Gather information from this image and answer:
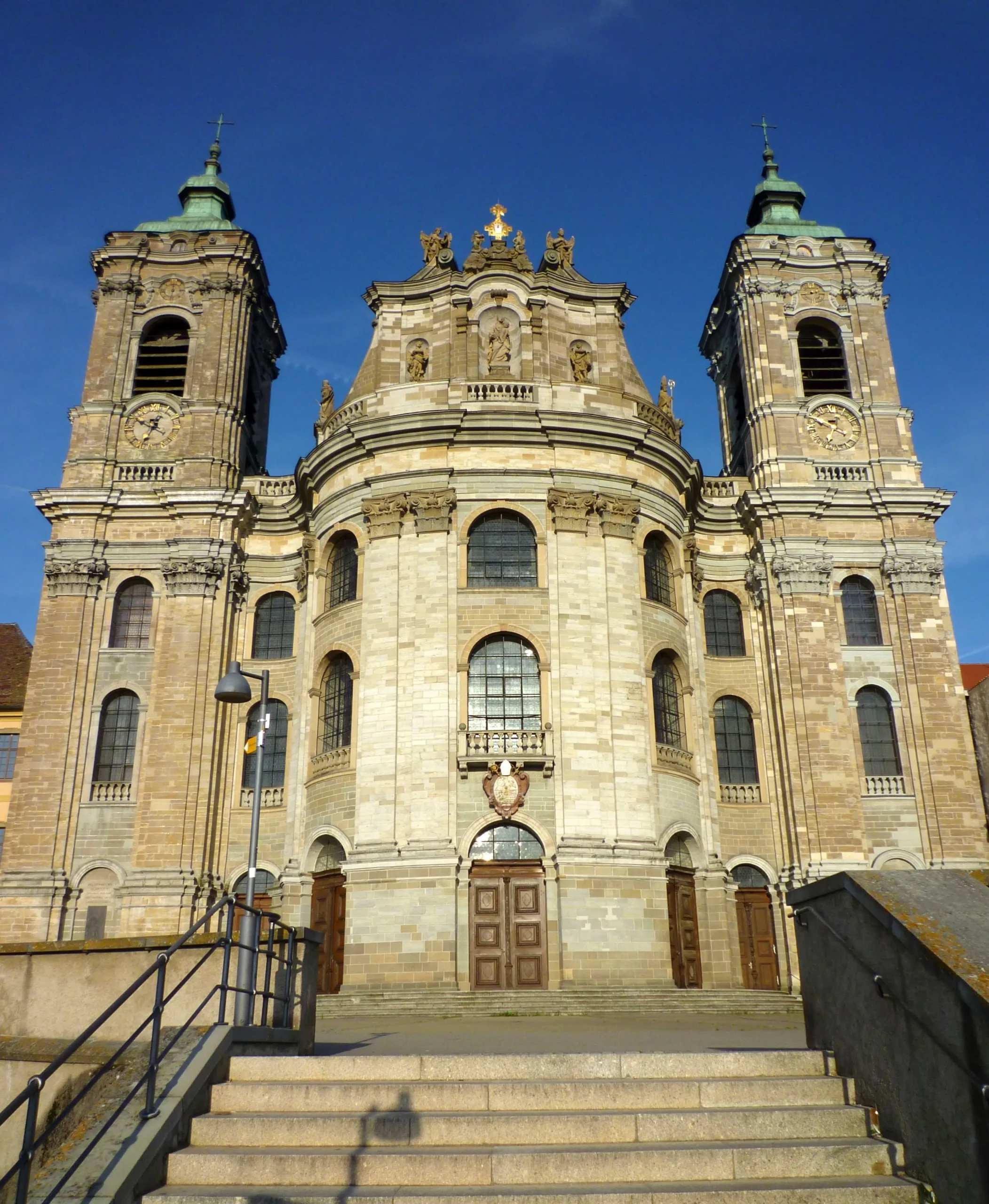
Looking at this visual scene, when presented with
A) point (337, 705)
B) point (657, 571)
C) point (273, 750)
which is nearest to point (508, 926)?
point (337, 705)

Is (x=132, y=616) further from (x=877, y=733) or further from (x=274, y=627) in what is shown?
(x=877, y=733)

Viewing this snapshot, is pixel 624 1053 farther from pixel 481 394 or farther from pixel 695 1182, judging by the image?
A: pixel 481 394

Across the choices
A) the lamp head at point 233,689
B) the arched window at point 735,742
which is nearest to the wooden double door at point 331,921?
the arched window at point 735,742

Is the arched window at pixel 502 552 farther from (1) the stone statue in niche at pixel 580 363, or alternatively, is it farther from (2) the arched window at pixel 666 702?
(1) the stone statue in niche at pixel 580 363

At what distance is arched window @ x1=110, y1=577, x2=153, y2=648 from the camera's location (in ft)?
99.9

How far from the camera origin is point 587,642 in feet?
87.2

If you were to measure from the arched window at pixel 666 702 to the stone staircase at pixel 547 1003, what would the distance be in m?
→ 6.57

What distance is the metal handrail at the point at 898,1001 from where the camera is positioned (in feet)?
21.3

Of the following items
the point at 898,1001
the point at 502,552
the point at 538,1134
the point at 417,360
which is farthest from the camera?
the point at 417,360

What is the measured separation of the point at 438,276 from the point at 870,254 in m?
14.9

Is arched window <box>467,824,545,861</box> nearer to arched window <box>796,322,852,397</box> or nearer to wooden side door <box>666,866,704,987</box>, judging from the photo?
wooden side door <box>666,866,704,987</box>

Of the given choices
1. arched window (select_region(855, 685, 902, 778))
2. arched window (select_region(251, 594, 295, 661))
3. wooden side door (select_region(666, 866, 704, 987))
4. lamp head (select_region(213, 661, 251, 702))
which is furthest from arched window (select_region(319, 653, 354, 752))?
arched window (select_region(855, 685, 902, 778))

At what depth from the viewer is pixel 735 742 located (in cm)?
3039

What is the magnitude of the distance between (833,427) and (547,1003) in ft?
65.5
